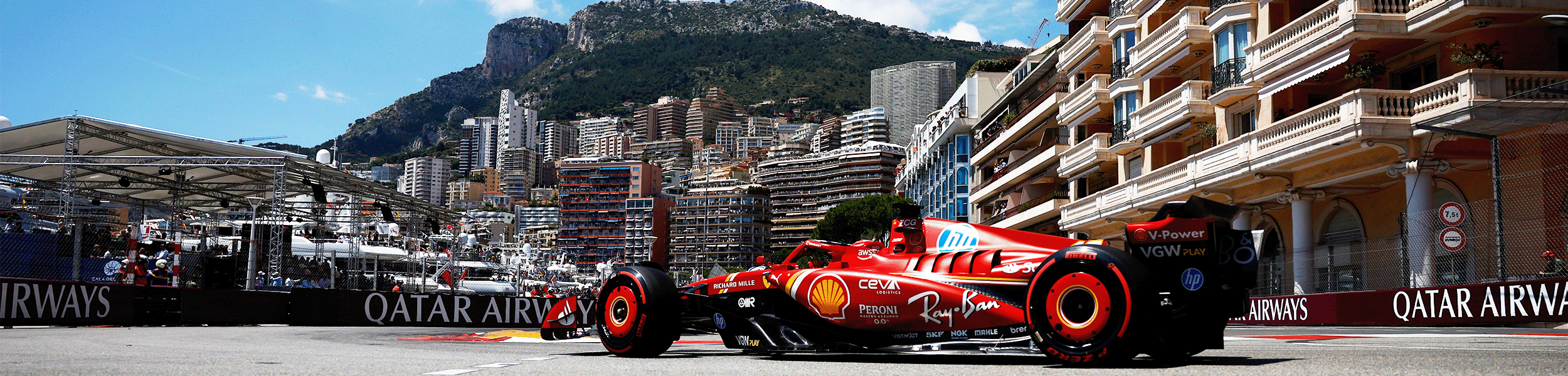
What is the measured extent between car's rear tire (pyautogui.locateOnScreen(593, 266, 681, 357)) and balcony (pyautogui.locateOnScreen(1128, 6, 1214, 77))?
25072 millimetres

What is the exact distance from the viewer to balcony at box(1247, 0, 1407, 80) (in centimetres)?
2361

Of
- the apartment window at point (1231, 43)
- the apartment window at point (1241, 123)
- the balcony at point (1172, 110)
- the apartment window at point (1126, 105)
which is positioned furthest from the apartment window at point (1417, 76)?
the apartment window at point (1126, 105)

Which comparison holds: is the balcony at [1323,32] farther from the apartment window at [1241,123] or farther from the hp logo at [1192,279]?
the hp logo at [1192,279]

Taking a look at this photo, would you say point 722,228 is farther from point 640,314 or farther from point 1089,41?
point 640,314

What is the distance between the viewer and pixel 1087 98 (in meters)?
41.3

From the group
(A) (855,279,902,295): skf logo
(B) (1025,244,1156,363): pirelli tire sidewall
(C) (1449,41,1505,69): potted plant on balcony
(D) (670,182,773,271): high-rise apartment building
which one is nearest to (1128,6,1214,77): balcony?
(C) (1449,41,1505,69): potted plant on balcony

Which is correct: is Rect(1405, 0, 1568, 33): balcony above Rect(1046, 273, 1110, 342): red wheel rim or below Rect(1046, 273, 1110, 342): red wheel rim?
above

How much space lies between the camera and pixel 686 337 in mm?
18078

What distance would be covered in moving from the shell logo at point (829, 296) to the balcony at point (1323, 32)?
61.5 feet

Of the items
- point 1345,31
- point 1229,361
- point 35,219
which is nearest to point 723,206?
point 35,219

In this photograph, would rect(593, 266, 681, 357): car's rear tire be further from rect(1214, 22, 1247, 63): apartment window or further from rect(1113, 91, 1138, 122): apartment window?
rect(1113, 91, 1138, 122): apartment window

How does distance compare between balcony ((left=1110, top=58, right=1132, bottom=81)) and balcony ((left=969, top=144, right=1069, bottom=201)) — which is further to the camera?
balcony ((left=969, top=144, right=1069, bottom=201))

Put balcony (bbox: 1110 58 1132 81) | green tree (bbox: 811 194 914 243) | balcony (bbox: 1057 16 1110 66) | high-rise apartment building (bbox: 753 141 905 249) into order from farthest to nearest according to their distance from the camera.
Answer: high-rise apartment building (bbox: 753 141 905 249), green tree (bbox: 811 194 914 243), balcony (bbox: 1057 16 1110 66), balcony (bbox: 1110 58 1132 81)

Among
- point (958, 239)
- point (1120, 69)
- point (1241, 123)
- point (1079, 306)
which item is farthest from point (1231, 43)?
point (1079, 306)
